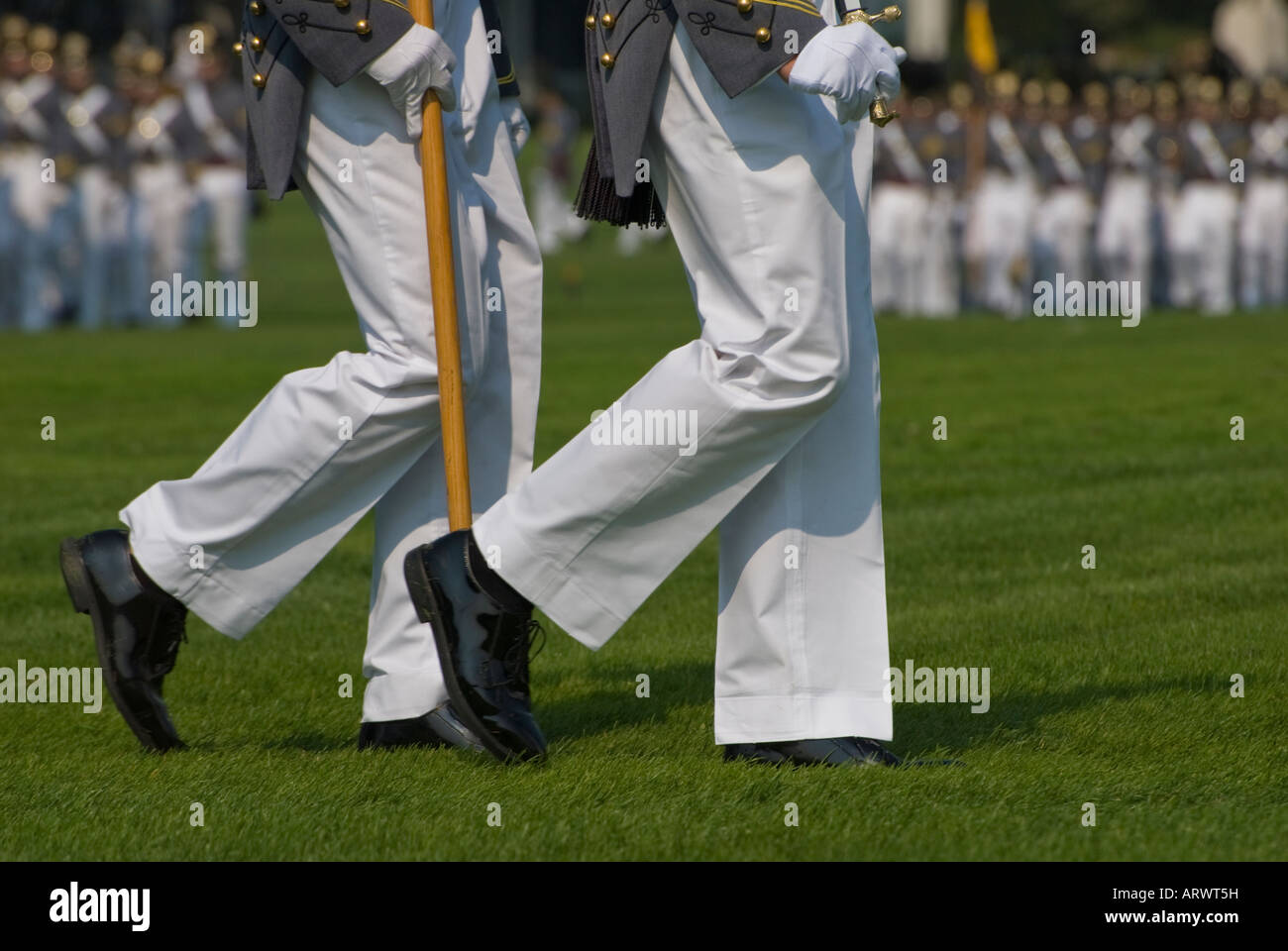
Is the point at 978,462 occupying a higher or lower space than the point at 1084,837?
higher

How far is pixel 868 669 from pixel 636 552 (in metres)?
0.55

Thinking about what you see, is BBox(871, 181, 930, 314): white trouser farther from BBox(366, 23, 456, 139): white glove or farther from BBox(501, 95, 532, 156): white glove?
BBox(366, 23, 456, 139): white glove

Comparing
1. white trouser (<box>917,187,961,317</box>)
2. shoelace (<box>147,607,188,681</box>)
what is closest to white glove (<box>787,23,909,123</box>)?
shoelace (<box>147,607,188,681</box>)

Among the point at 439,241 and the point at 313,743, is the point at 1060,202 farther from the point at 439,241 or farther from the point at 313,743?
the point at 439,241

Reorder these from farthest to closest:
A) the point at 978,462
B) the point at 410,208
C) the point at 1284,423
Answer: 1. the point at 1284,423
2. the point at 978,462
3. the point at 410,208

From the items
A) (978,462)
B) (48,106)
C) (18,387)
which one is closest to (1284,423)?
(978,462)

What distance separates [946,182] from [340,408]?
75.1 feet

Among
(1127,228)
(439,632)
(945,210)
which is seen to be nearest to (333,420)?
(439,632)

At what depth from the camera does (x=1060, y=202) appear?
27.0 m

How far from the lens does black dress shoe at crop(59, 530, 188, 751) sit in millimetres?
4625
